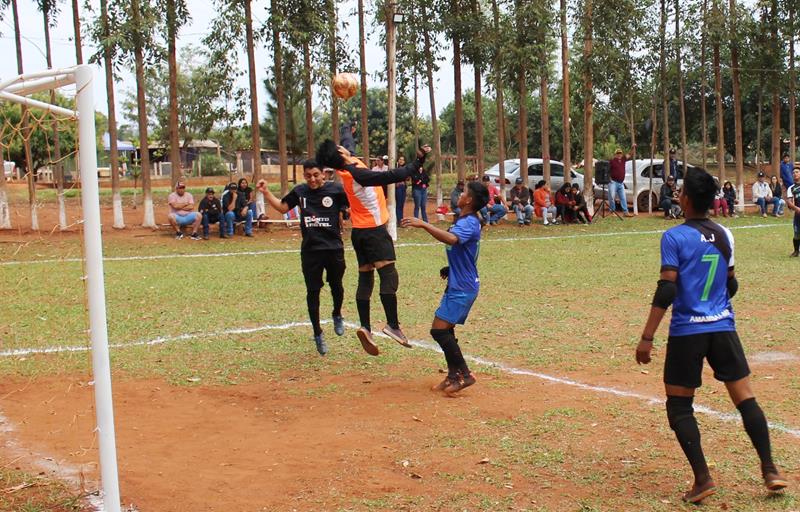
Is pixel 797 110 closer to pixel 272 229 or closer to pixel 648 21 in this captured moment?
pixel 648 21

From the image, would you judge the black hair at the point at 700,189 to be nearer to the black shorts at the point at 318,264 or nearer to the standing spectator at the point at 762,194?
the black shorts at the point at 318,264

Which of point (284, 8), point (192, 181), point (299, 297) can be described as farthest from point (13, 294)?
point (192, 181)

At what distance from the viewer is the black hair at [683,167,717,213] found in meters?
5.29

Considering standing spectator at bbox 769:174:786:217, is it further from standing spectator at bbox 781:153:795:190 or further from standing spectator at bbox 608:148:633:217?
standing spectator at bbox 608:148:633:217

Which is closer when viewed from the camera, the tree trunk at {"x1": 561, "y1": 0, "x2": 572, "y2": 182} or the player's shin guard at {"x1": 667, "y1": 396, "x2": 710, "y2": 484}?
the player's shin guard at {"x1": 667, "y1": 396, "x2": 710, "y2": 484}

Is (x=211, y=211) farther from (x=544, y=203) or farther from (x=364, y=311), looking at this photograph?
(x=364, y=311)

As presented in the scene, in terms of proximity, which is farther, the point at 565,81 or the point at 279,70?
the point at 565,81

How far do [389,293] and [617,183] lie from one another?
21.5 metres

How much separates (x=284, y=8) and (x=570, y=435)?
1963 centimetres

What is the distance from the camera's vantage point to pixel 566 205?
1043 inches

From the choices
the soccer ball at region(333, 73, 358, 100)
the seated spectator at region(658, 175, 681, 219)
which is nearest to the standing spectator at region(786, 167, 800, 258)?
the soccer ball at region(333, 73, 358, 100)

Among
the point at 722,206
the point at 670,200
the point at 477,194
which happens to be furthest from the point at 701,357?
the point at 722,206

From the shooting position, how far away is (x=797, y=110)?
43125 mm

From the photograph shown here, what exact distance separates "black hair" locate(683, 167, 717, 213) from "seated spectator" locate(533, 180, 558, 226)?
20873mm
